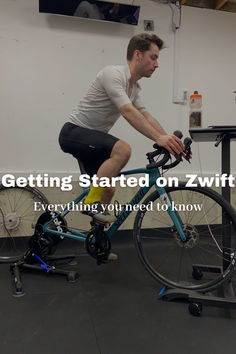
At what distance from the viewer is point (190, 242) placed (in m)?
1.53

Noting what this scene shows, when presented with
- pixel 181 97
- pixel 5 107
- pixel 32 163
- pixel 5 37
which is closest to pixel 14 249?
pixel 32 163

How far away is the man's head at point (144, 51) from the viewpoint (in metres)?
1.65

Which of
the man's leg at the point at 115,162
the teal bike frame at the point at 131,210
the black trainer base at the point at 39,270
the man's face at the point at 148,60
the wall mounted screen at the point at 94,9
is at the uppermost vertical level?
the wall mounted screen at the point at 94,9

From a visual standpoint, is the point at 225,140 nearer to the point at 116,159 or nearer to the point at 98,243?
the point at 116,159

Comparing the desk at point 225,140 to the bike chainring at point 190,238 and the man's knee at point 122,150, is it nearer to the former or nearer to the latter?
the bike chainring at point 190,238

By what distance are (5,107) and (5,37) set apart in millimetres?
568

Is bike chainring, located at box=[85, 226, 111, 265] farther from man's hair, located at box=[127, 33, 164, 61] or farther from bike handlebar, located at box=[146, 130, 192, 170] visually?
man's hair, located at box=[127, 33, 164, 61]

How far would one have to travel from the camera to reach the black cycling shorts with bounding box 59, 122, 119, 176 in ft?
5.34

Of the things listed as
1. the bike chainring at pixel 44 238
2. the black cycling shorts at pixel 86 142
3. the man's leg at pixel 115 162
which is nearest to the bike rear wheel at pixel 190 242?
the man's leg at pixel 115 162

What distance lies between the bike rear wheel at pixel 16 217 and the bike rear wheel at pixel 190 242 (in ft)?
3.09

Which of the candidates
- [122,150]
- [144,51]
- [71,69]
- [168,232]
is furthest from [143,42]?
[168,232]

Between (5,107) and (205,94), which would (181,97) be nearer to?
(205,94)

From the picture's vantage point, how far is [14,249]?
7.45ft

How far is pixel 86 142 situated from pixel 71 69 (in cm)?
102
